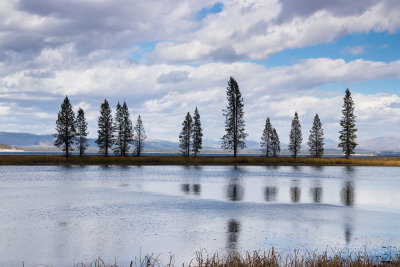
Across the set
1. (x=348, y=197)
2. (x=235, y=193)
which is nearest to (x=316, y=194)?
(x=348, y=197)

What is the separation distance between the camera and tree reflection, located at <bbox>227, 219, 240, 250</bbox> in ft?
45.9

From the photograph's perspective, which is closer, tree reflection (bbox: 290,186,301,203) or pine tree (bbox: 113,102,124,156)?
tree reflection (bbox: 290,186,301,203)

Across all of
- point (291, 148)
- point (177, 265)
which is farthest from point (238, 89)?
point (177, 265)

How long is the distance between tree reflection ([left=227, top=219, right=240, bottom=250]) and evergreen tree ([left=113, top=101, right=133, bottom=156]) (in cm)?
8514

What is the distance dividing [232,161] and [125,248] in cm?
6383

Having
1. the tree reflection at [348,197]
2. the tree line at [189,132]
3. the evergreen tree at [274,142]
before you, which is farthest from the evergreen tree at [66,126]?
the tree reflection at [348,197]

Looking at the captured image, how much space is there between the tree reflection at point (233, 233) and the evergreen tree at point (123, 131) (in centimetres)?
8514

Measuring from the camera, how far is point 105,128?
3871 inches

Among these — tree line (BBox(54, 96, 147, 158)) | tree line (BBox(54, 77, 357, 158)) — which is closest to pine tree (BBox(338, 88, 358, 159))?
tree line (BBox(54, 77, 357, 158))

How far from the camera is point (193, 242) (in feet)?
47.3

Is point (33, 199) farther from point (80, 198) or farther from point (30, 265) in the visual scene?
point (30, 265)

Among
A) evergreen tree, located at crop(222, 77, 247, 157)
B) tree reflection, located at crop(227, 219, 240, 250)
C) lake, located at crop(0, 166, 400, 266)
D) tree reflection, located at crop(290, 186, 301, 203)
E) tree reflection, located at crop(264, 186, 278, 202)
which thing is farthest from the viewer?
evergreen tree, located at crop(222, 77, 247, 157)

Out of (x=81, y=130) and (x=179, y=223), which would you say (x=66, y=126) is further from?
(x=179, y=223)

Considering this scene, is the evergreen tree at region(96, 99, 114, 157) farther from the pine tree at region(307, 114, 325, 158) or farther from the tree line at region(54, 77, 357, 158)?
the pine tree at region(307, 114, 325, 158)
